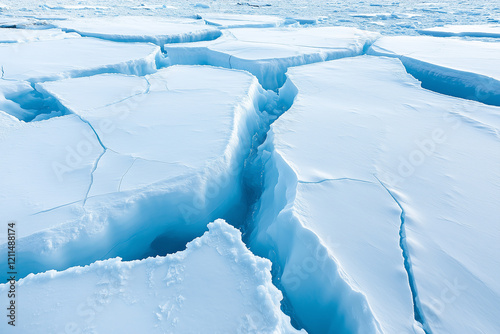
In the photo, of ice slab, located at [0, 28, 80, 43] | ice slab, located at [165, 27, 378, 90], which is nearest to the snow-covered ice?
ice slab, located at [165, 27, 378, 90]

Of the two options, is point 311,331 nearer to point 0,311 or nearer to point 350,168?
point 350,168

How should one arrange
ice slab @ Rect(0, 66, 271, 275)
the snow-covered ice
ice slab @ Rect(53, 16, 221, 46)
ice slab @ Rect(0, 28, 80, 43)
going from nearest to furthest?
the snow-covered ice, ice slab @ Rect(0, 66, 271, 275), ice slab @ Rect(0, 28, 80, 43), ice slab @ Rect(53, 16, 221, 46)

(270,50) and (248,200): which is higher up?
(270,50)

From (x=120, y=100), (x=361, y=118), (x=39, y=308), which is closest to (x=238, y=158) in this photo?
(x=361, y=118)

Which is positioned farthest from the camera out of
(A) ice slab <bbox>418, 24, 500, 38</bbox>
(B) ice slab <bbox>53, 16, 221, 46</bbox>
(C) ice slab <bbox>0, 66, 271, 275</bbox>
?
(A) ice slab <bbox>418, 24, 500, 38</bbox>

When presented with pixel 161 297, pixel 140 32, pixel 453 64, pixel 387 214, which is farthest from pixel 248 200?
pixel 140 32

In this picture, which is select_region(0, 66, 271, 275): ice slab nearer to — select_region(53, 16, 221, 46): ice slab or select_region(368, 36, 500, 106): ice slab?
select_region(368, 36, 500, 106): ice slab

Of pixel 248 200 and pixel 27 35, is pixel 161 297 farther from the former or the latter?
pixel 27 35

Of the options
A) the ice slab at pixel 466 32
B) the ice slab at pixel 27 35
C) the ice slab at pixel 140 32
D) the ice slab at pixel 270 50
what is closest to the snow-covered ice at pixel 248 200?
the ice slab at pixel 270 50
